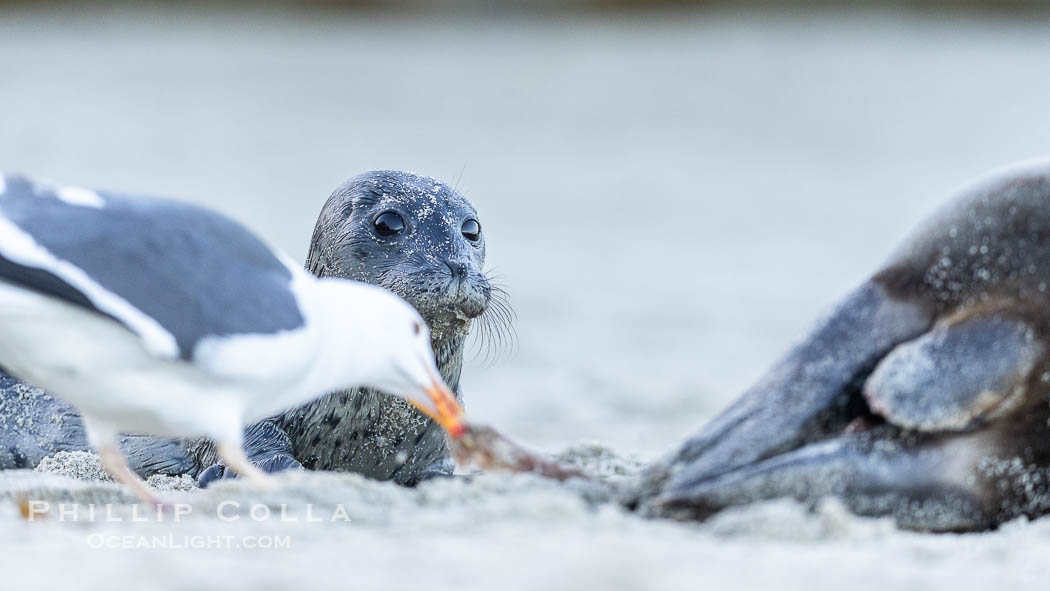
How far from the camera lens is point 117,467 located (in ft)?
8.52

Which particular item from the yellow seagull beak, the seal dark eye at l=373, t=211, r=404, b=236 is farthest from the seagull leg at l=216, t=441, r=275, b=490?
the seal dark eye at l=373, t=211, r=404, b=236

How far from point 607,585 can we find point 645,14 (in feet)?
67.8

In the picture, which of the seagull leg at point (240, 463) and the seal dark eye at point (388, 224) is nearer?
the seagull leg at point (240, 463)

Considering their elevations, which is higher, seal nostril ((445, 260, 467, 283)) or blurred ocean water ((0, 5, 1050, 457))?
blurred ocean water ((0, 5, 1050, 457))

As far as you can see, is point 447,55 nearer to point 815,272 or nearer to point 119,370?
point 815,272

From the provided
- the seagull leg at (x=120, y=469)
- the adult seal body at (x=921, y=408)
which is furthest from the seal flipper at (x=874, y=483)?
the seagull leg at (x=120, y=469)

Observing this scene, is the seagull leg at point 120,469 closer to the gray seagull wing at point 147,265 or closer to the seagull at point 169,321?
the seagull at point 169,321

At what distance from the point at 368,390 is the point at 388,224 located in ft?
1.59

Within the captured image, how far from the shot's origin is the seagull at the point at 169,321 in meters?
2.29

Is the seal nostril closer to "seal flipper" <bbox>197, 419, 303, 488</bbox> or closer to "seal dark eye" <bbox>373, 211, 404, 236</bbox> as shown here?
"seal dark eye" <bbox>373, 211, 404, 236</bbox>

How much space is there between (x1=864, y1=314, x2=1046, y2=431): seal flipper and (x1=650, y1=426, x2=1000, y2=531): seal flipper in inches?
1.8

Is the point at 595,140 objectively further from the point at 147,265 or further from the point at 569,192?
the point at 147,265

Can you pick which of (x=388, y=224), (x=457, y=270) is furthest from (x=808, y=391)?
(x=388, y=224)

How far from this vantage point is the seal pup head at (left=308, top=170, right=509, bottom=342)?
354 centimetres
